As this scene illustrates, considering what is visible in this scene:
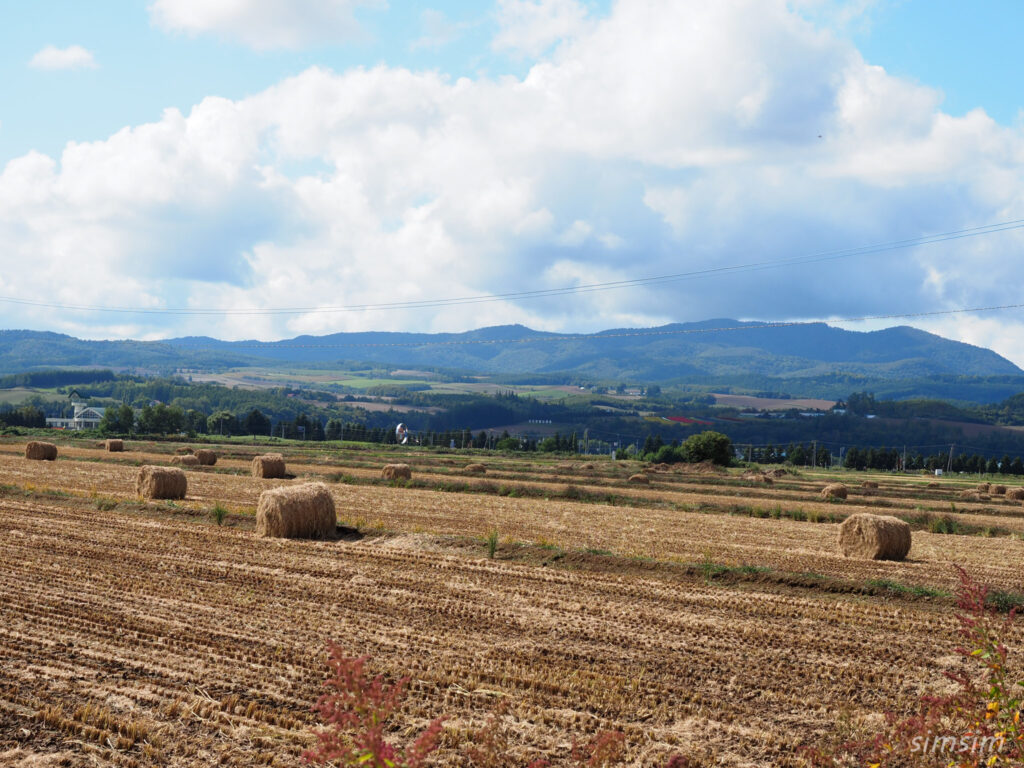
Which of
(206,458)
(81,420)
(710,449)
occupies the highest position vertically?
(710,449)

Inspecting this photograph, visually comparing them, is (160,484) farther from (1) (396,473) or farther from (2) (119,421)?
(2) (119,421)

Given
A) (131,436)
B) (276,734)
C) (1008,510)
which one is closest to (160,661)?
(276,734)

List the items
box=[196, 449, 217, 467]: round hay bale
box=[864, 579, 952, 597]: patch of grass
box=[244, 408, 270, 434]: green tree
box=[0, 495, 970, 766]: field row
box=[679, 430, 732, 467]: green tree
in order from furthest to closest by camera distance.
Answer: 1. box=[244, 408, 270, 434]: green tree
2. box=[679, 430, 732, 467]: green tree
3. box=[196, 449, 217, 467]: round hay bale
4. box=[864, 579, 952, 597]: patch of grass
5. box=[0, 495, 970, 766]: field row

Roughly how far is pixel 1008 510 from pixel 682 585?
39549mm

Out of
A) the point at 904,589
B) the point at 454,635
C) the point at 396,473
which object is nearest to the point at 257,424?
the point at 396,473

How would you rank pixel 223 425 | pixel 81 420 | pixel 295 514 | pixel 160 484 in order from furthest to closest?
pixel 81 420 < pixel 223 425 < pixel 160 484 < pixel 295 514

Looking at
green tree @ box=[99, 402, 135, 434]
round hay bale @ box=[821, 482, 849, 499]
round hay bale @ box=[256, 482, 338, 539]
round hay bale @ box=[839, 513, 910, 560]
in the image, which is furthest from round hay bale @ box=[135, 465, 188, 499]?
green tree @ box=[99, 402, 135, 434]

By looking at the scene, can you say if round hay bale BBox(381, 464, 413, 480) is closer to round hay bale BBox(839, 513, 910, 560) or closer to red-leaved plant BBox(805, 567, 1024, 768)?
round hay bale BBox(839, 513, 910, 560)

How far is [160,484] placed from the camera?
3225 cm

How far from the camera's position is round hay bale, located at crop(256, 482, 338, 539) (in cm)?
2270

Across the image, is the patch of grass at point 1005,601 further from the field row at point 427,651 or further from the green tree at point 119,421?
the green tree at point 119,421

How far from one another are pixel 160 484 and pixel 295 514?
12.0m

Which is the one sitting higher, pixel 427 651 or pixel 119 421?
pixel 427 651

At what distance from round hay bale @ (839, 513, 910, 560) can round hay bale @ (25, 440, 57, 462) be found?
48.8 meters
